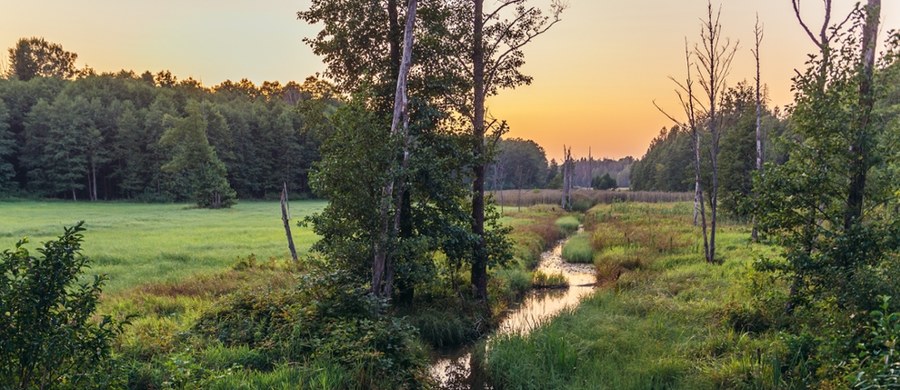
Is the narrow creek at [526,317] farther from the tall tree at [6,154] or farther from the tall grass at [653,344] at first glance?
the tall tree at [6,154]

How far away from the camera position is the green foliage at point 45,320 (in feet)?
14.7

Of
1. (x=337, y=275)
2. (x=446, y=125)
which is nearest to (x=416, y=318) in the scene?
(x=337, y=275)

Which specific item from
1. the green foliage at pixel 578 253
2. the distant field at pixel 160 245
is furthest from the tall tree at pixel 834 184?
the distant field at pixel 160 245

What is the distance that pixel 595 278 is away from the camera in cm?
1978

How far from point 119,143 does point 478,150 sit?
79694 millimetres

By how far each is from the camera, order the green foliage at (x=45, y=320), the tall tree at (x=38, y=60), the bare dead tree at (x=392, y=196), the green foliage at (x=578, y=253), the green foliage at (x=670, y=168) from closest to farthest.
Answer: the green foliage at (x=45, y=320) < the bare dead tree at (x=392, y=196) < the green foliage at (x=578, y=253) < the green foliage at (x=670, y=168) < the tall tree at (x=38, y=60)

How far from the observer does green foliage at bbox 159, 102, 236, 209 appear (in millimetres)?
56906

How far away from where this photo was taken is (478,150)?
1357 centimetres

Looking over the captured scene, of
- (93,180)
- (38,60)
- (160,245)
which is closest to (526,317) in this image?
(160,245)

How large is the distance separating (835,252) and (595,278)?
12.4 m

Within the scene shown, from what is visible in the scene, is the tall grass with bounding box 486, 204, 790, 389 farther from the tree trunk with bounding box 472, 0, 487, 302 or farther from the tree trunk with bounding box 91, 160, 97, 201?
the tree trunk with bounding box 91, 160, 97, 201

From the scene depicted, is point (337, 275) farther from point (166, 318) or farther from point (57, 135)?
point (57, 135)

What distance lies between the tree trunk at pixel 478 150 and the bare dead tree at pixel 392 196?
2.72m

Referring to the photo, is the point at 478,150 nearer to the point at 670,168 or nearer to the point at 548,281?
the point at 548,281
